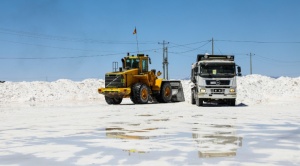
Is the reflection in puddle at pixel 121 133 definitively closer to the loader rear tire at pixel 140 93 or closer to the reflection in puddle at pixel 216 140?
the reflection in puddle at pixel 216 140

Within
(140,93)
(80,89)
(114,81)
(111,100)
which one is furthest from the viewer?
(80,89)

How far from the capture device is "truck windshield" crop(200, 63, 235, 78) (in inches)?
886

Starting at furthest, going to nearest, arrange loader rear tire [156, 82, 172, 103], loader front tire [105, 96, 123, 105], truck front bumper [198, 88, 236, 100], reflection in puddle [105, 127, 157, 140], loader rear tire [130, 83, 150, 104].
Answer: loader rear tire [156, 82, 172, 103]
loader front tire [105, 96, 123, 105]
loader rear tire [130, 83, 150, 104]
truck front bumper [198, 88, 236, 100]
reflection in puddle [105, 127, 157, 140]

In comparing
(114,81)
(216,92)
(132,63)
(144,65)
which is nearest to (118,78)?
(114,81)

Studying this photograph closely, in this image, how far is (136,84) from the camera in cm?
2673

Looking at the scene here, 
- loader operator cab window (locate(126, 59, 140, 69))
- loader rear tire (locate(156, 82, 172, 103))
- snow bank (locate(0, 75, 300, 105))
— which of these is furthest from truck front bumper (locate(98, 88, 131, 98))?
snow bank (locate(0, 75, 300, 105))

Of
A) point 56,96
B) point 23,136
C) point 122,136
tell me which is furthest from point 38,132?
point 56,96

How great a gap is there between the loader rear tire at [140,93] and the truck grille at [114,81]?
0.82m

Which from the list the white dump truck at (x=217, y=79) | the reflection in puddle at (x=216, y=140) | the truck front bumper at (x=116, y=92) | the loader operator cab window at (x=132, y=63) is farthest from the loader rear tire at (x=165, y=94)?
the reflection in puddle at (x=216, y=140)

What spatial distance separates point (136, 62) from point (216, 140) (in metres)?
18.7

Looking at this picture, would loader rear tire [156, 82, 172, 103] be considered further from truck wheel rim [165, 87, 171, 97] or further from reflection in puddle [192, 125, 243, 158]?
reflection in puddle [192, 125, 243, 158]

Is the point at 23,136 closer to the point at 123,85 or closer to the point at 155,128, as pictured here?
the point at 155,128

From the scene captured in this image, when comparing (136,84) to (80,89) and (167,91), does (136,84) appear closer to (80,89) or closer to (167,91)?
(167,91)

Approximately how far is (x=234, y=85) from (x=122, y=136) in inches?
542
